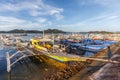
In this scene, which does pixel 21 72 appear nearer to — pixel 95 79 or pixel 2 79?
pixel 2 79

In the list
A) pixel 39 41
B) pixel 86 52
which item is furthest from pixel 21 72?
pixel 86 52

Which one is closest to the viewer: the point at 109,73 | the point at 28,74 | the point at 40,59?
the point at 109,73

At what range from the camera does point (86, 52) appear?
39.2 metres

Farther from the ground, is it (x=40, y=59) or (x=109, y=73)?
(x=109, y=73)

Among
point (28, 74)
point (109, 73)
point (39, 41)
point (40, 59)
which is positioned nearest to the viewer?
point (109, 73)

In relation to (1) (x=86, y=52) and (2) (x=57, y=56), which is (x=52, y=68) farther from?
(1) (x=86, y=52)

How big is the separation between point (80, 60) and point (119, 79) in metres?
8.15

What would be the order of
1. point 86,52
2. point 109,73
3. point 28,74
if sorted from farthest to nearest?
point 86,52 → point 28,74 → point 109,73

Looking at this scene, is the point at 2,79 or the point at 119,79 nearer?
the point at 119,79

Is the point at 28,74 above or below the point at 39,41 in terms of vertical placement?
below

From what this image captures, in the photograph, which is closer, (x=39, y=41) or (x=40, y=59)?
(x=40, y=59)

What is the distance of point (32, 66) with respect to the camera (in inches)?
1045

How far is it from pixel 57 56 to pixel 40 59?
16.3 ft

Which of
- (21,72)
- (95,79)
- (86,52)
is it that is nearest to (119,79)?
(95,79)
